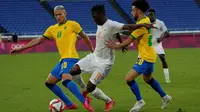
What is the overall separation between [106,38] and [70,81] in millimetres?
1129

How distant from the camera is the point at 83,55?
27703mm

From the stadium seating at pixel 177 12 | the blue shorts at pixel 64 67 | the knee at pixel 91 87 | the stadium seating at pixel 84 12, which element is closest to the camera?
the knee at pixel 91 87

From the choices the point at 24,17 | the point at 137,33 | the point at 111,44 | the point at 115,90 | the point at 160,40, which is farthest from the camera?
the point at 24,17

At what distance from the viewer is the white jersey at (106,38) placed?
9.73m

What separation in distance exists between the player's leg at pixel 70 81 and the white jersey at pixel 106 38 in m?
0.61

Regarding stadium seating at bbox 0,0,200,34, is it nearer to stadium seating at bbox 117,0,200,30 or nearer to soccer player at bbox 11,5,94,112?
stadium seating at bbox 117,0,200,30

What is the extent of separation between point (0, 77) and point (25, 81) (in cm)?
198

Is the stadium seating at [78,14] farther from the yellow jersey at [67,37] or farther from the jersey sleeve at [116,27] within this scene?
the jersey sleeve at [116,27]

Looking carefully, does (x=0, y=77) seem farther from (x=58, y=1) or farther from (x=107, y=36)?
(x=58, y=1)

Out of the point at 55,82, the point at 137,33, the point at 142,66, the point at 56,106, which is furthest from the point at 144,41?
the point at 56,106

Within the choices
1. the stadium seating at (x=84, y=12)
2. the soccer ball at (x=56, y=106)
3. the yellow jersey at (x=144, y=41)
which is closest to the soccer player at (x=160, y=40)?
the yellow jersey at (x=144, y=41)

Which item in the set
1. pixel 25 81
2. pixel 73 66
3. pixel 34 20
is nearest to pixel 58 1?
pixel 34 20

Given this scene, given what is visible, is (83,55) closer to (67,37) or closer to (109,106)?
(67,37)

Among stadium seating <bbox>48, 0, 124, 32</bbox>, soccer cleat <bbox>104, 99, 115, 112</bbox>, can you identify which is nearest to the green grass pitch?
soccer cleat <bbox>104, 99, 115, 112</bbox>
